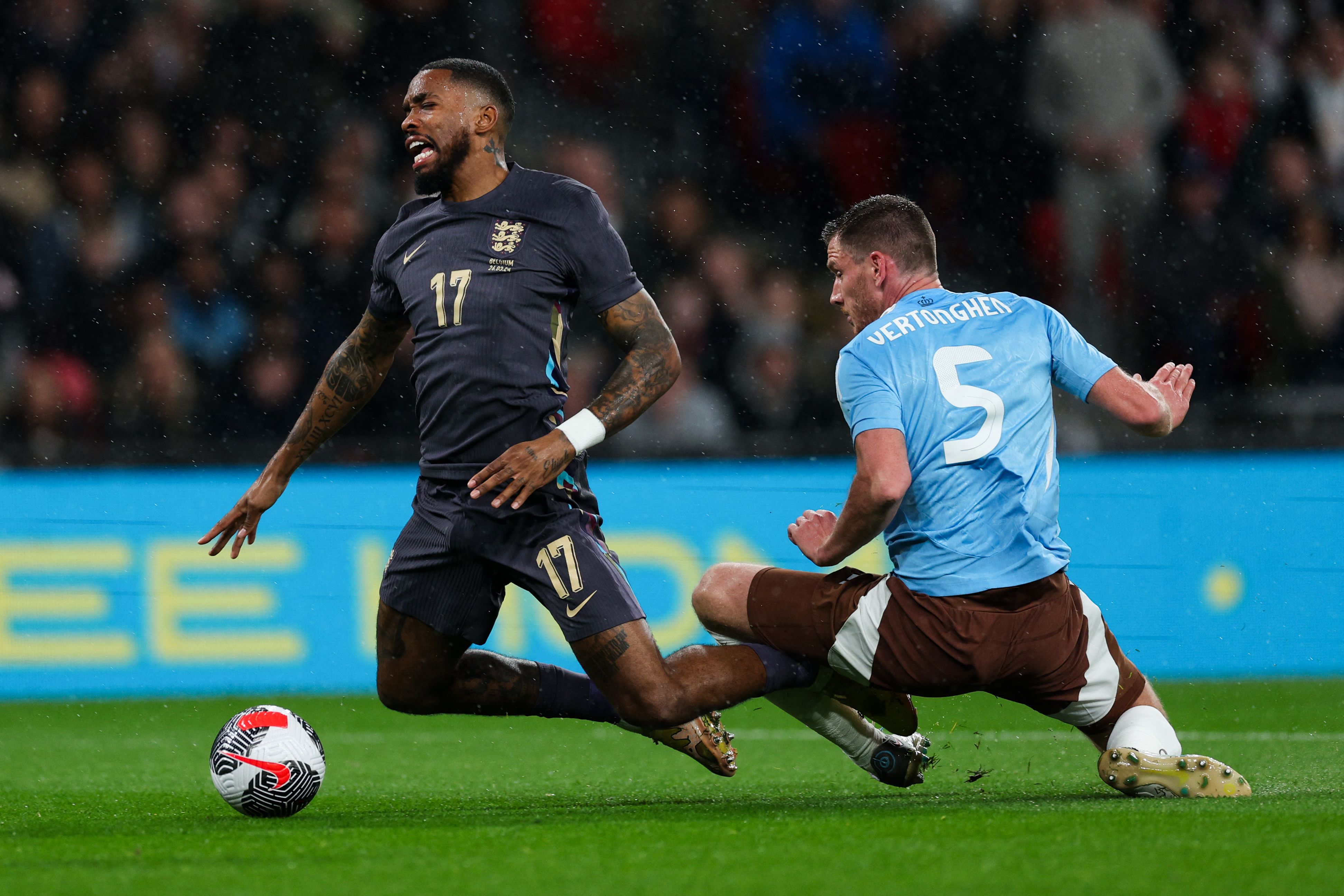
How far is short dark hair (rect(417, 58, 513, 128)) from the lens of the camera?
4.61 meters

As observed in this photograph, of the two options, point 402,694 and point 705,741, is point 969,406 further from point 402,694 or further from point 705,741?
point 402,694

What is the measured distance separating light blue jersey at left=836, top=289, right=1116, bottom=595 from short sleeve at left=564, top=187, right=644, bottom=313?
0.63 m

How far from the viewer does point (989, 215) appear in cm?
1026

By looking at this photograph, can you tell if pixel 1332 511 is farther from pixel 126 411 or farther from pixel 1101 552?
pixel 126 411

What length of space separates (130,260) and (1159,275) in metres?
5.94

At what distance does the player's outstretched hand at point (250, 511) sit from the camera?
476cm

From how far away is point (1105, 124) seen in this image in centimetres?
966

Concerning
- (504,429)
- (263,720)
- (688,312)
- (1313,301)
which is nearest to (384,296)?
(504,429)

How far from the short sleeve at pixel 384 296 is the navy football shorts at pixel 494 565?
51 cm

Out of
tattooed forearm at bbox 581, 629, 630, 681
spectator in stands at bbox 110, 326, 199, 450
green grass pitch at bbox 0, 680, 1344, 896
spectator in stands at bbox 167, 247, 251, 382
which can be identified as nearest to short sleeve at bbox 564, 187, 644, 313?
tattooed forearm at bbox 581, 629, 630, 681

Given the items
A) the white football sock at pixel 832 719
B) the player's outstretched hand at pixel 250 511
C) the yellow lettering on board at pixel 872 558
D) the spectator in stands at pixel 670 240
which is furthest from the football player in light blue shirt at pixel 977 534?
the spectator in stands at pixel 670 240

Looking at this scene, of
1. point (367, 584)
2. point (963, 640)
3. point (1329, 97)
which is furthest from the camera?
point (1329, 97)

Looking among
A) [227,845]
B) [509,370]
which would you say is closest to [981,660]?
[509,370]

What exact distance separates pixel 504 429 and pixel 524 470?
0.27 metres
